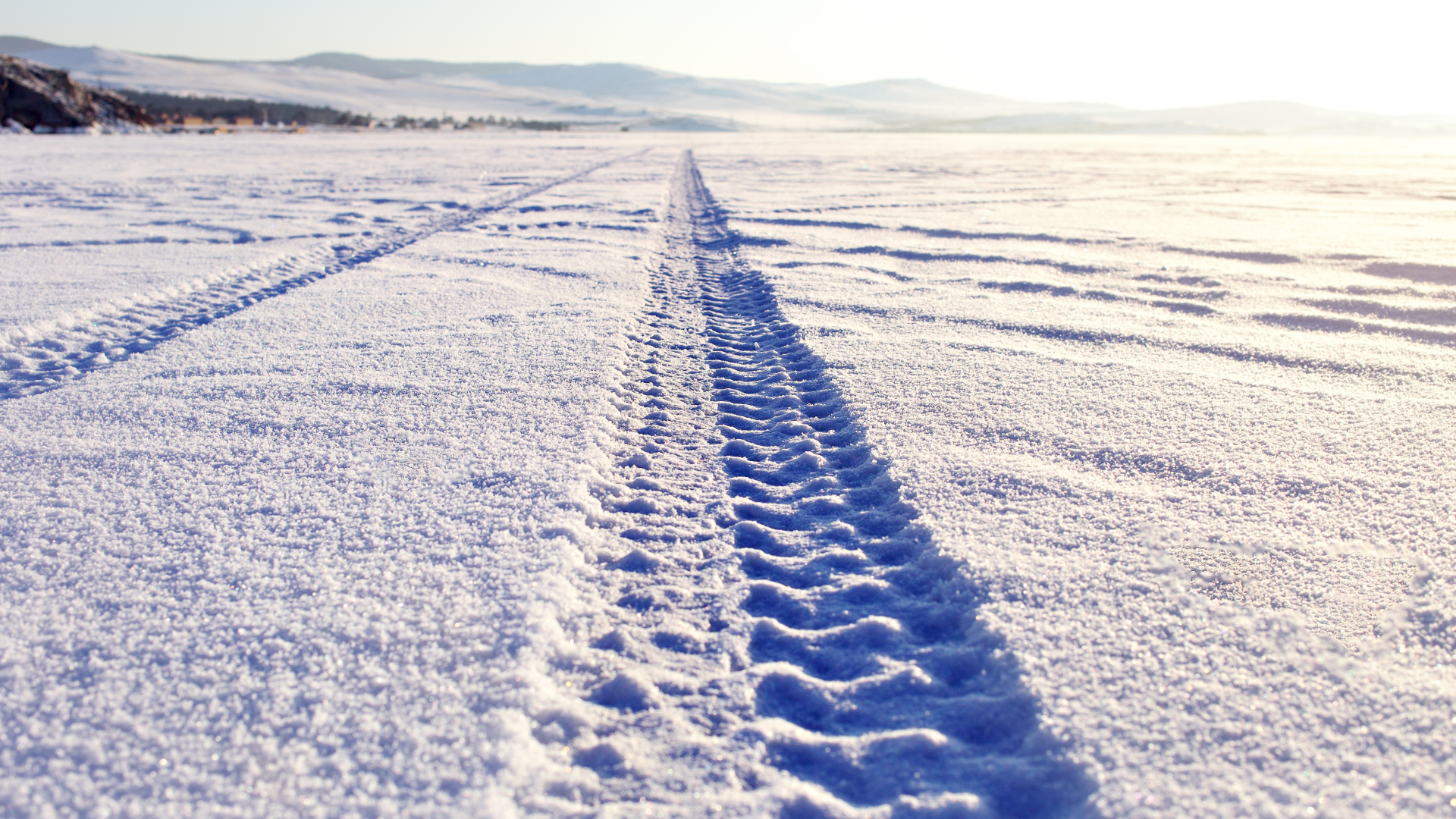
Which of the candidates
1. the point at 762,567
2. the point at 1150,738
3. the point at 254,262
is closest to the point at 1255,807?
the point at 1150,738

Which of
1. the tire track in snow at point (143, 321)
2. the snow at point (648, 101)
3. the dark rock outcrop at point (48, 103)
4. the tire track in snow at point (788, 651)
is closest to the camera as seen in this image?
the tire track in snow at point (788, 651)

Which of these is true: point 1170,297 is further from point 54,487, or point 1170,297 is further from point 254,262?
point 254,262

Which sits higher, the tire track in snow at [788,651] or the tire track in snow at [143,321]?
the tire track in snow at [143,321]

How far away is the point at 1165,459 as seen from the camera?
5.41 feet

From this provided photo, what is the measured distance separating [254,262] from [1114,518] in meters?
4.23

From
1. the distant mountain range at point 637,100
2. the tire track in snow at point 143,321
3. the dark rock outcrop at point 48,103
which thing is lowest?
the tire track in snow at point 143,321

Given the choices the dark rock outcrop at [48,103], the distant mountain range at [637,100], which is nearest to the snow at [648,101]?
the distant mountain range at [637,100]

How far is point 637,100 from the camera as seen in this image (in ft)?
303

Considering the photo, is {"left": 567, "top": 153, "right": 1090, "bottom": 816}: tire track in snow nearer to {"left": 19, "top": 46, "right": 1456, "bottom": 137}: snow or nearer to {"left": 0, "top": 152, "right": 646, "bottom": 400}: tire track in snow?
{"left": 0, "top": 152, "right": 646, "bottom": 400}: tire track in snow

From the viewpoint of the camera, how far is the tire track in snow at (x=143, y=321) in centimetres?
235

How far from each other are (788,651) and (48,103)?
25783 mm

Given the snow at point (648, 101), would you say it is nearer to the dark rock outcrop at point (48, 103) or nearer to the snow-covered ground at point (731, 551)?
the dark rock outcrop at point (48, 103)

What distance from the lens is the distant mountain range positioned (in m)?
57.7

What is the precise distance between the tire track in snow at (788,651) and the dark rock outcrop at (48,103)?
2442cm
